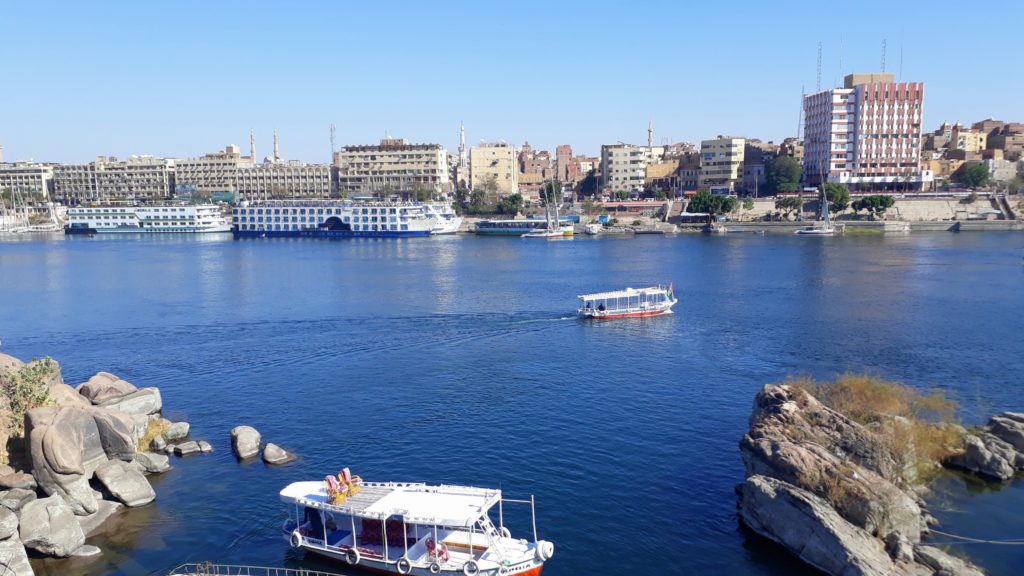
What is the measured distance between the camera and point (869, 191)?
124 metres

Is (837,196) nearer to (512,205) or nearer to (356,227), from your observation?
(512,205)

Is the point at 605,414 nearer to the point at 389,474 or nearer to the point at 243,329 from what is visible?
the point at 389,474

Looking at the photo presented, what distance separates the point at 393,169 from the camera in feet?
536

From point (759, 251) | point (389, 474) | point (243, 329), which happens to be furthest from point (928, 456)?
point (759, 251)

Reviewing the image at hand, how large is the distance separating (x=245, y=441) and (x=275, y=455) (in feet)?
4.91

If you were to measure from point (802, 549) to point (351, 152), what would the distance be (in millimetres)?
157982

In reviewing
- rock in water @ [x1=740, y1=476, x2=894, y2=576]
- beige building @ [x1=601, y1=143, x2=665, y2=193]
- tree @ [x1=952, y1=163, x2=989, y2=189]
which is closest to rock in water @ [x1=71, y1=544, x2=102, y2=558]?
rock in water @ [x1=740, y1=476, x2=894, y2=576]

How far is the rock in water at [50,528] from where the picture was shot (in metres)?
19.6

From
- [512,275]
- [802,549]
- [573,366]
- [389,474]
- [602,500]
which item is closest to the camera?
[802,549]

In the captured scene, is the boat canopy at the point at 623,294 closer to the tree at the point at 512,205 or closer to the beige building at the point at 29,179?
the tree at the point at 512,205

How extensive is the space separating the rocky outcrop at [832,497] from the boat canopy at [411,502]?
23.7 ft

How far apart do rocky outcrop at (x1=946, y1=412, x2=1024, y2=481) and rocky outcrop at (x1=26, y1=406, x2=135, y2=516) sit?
26.3 m

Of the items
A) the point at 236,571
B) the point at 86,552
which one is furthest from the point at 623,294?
the point at 86,552

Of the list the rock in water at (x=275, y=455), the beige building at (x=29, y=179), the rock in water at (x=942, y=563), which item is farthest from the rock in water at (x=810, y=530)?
the beige building at (x=29, y=179)
